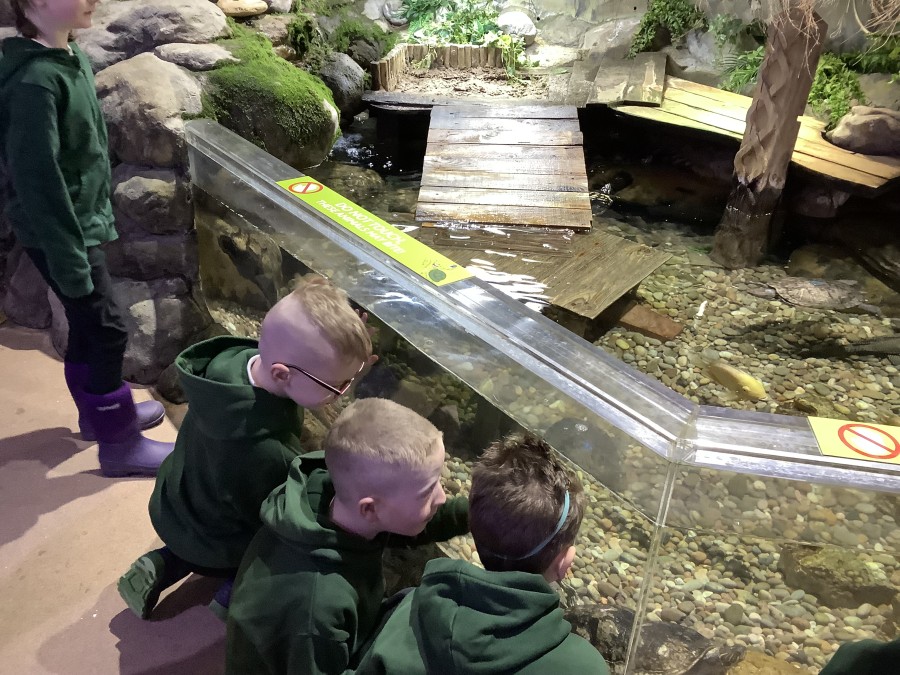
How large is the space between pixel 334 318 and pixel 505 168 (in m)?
3.19

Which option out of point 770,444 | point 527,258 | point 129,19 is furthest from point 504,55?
point 770,444

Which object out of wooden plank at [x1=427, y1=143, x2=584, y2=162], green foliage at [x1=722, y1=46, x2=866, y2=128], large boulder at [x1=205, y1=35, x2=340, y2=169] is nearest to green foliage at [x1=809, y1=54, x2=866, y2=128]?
green foliage at [x1=722, y1=46, x2=866, y2=128]

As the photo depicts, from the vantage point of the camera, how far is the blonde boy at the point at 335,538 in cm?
148

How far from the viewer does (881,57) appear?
222 inches

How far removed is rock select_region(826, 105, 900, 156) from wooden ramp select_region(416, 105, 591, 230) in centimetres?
204

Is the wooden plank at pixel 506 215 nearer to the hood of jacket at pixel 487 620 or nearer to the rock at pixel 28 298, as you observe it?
the rock at pixel 28 298

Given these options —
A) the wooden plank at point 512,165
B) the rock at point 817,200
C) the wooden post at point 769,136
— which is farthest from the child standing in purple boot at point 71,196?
the rock at point 817,200

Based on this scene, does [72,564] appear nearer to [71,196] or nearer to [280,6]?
[71,196]

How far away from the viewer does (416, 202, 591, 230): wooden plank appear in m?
4.07

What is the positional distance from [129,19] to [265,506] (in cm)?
279

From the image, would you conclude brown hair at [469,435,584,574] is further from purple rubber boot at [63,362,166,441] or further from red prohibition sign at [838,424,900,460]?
purple rubber boot at [63,362,166,441]

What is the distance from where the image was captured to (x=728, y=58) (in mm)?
6793

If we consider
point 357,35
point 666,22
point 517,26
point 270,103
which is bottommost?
point 270,103

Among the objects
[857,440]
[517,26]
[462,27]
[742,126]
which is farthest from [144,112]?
[517,26]
